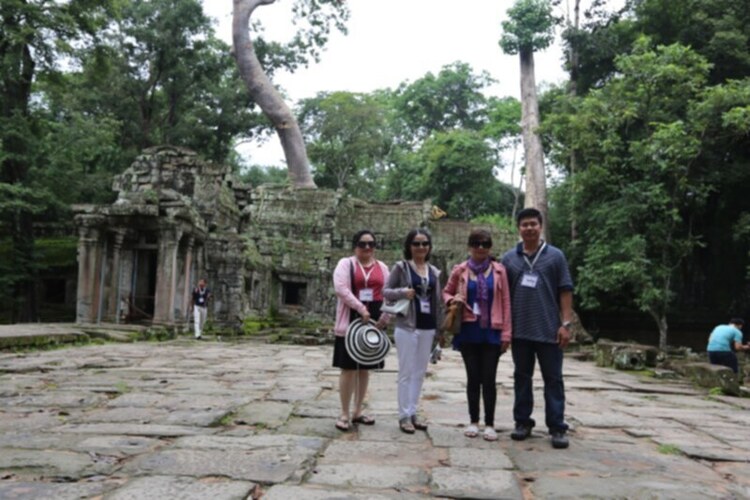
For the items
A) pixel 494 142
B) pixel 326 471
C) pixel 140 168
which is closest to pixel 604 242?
pixel 140 168

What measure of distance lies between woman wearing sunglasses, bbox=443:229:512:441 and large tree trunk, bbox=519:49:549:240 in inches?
863

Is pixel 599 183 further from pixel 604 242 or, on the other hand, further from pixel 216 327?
pixel 216 327

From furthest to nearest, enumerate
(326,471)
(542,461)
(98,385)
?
(98,385) < (542,461) < (326,471)

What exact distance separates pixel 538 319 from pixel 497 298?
12.9 inches

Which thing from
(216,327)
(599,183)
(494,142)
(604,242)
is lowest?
(216,327)

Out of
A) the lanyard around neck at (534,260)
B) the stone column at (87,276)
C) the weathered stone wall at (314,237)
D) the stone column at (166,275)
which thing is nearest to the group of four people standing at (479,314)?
the lanyard around neck at (534,260)

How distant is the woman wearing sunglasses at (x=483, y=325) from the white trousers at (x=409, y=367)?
0.29 metres

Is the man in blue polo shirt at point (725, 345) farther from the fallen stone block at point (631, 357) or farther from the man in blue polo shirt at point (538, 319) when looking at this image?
the man in blue polo shirt at point (538, 319)

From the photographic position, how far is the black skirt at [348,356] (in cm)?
462

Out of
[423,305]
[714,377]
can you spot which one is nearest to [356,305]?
[423,305]

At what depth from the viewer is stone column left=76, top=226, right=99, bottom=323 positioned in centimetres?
1580

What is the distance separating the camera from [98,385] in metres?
6.52

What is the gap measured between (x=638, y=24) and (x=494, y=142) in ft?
49.4

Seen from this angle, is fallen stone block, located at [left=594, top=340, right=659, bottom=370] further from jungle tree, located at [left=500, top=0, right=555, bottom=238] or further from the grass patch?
jungle tree, located at [left=500, top=0, right=555, bottom=238]
